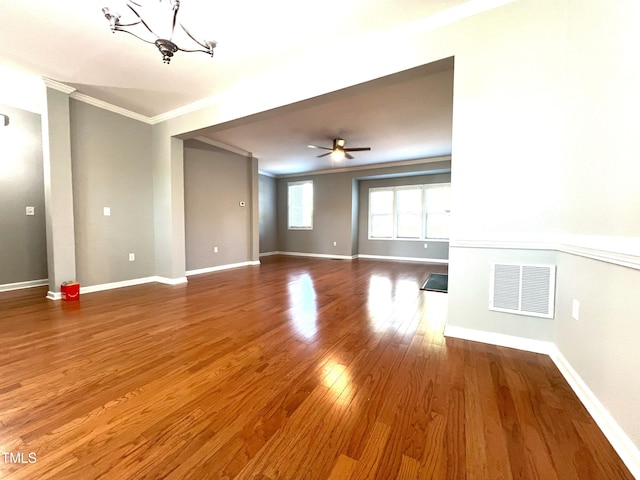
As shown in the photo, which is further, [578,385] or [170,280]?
[170,280]

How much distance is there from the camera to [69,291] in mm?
3275

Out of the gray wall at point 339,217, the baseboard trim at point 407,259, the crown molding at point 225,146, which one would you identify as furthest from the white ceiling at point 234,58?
the baseboard trim at point 407,259

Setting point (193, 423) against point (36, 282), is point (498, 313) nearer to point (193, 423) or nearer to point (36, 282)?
point (193, 423)

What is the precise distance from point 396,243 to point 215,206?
496cm

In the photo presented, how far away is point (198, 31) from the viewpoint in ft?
7.66

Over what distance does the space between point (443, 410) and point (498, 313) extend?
112 centimetres

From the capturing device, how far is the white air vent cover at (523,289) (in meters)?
1.89

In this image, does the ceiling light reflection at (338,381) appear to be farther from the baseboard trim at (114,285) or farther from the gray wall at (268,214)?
the gray wall at (268,214)

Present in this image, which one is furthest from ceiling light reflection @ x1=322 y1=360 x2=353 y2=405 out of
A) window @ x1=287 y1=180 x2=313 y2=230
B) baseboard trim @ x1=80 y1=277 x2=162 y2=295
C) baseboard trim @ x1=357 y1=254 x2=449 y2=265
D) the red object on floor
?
window @ x1=287 y1=180 x2=313 y2=230

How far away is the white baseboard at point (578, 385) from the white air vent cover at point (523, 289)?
227 mm

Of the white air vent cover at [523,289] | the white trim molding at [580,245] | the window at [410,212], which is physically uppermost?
the window at [410,212]

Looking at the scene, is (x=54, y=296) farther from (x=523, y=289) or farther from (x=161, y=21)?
(x=523, y=289)

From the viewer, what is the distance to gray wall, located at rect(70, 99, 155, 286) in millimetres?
3580

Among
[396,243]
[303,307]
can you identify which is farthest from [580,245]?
[396,243]
